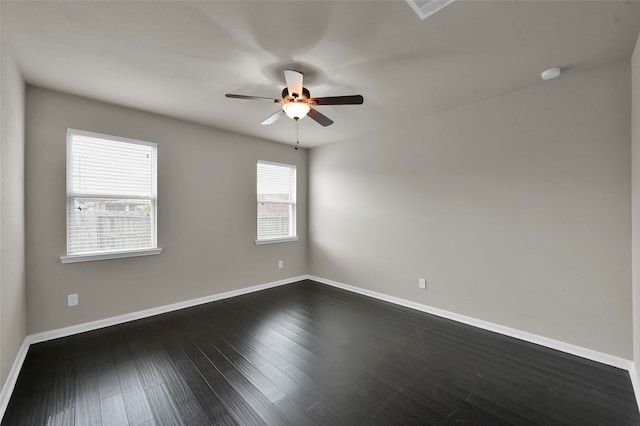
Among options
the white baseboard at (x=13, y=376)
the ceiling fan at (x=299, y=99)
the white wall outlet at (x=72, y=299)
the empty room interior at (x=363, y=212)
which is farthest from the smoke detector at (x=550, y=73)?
the white wall outlet at (x=72, y=299)

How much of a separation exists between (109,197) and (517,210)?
4472mm

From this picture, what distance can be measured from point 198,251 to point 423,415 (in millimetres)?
3281

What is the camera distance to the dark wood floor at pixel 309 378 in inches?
69.8

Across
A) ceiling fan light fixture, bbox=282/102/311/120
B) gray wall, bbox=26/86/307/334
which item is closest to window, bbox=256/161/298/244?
gray wall, bbox=26/86/307/334

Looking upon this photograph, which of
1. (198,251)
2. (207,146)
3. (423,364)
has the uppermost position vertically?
(207,146)

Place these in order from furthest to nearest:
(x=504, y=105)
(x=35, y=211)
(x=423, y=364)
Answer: (x=504, y=105)
(x=35, y=211)
(x=423, y=364)

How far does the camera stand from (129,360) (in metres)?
2.42

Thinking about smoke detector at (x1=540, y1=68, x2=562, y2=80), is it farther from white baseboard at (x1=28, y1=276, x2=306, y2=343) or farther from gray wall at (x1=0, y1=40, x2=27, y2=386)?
white baseboard at (x1=28, y1=276, x2=306, y2=343)

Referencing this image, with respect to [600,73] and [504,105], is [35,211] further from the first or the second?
[600,73]

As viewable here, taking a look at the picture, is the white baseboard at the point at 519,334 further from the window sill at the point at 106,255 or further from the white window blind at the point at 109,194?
the white window blind at the point at 109,194

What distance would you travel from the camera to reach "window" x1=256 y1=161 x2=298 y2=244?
4680 millimetres

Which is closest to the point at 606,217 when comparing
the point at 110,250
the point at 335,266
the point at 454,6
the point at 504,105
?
the point at 504,105

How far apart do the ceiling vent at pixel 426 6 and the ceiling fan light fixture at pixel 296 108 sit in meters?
1.09

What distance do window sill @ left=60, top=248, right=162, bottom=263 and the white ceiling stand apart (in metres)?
1.71
